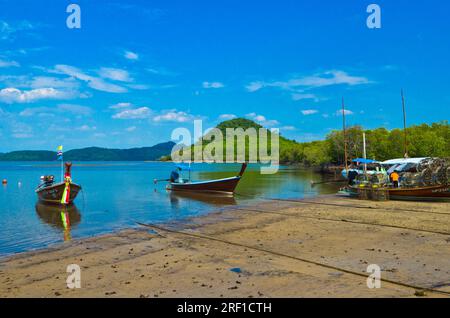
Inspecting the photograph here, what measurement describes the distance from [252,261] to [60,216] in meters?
20.8

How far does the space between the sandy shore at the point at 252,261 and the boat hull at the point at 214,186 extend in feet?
67.0

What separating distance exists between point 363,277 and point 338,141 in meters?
97.2

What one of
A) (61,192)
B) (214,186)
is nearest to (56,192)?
(61,192)

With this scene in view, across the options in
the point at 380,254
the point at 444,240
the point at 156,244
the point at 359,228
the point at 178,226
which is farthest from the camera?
the point at 178,226

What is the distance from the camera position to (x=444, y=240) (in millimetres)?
13922

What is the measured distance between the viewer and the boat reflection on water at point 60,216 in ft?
74.0

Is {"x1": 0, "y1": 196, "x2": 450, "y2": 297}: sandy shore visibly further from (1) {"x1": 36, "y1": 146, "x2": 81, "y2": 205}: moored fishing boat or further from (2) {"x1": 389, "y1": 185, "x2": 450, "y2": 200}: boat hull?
(1) {"x1": 36, "y1": 146, "x2": 81, "y2": 205}: moored fishing boat

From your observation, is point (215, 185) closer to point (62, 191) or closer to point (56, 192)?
point (62, 191)

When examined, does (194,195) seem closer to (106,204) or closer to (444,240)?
(106,204)

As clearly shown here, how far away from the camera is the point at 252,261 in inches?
458

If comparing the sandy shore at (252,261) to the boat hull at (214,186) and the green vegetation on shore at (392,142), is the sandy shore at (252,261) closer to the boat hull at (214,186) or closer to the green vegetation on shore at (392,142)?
the boat hull at (214,186)

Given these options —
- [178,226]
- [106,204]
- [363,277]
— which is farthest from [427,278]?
[106,204]

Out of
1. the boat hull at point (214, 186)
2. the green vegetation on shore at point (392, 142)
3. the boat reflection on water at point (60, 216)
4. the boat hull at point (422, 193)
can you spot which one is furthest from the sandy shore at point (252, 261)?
the green vegetation on shore at point (392, 142)
